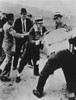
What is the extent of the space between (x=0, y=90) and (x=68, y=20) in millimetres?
16366

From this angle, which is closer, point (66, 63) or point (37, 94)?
point (66, 63)

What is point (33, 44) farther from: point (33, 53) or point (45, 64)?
point (45, 64)

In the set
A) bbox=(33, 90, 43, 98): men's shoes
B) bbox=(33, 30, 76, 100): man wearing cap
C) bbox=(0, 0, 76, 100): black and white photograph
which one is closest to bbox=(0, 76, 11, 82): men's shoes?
bbox=(0, 0, 76, 100): black and white photograph

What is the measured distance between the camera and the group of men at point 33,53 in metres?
3.41

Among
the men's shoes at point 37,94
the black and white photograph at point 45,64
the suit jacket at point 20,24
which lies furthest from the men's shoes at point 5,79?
the suit jacket at point 20,24

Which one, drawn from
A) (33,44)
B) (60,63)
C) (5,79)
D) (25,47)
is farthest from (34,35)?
(60,63)

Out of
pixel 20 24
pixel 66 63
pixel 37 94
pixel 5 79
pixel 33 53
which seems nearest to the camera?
pixel 66 63

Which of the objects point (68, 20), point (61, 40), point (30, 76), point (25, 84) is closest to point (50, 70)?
point (61, 40)

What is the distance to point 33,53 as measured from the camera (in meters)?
4.44

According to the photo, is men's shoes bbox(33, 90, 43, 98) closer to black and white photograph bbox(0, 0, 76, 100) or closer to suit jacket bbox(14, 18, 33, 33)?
black and white photograph bbox(0, 0, 76, 100)

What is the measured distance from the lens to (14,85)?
414 centimetres

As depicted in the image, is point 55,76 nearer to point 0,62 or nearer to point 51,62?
point 51,62

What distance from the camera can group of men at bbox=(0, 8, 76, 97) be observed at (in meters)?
3.41

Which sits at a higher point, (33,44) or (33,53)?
(33,44)
